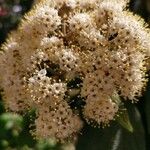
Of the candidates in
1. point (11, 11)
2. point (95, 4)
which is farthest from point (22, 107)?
point (11, 11)

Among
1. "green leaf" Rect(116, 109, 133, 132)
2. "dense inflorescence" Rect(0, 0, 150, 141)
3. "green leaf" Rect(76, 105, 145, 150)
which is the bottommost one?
"green leaf" Rect(76, 105, 145, 150)

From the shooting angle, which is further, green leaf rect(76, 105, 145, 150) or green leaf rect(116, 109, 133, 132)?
green leaf rect(76, 105, 145, 150)

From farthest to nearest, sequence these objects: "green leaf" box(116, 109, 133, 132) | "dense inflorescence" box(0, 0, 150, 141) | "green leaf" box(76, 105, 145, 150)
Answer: "green leaf" box(76, 105, 145, 150), "green leaf" box(116, 109, 133, 132), "dense inflorescence" box(0, 0, 150, 141)

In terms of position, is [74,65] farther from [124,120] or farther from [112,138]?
[112,138]

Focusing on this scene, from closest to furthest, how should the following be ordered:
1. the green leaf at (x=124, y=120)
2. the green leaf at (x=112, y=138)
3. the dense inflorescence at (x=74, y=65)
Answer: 1. the dense inflorescence at (x=74, y=65)
2. the green leaf at (x=124, y=120)
3. the green leaf at (x=112, y=138)

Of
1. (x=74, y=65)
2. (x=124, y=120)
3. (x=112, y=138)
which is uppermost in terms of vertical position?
(x=74, y=65)

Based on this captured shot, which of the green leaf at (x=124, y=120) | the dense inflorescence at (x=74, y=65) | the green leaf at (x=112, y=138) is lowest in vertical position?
the green leaf at (x=112, y=138)

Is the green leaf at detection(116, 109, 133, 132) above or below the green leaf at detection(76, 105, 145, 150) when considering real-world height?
above

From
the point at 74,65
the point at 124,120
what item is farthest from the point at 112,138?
the point at 74,65
